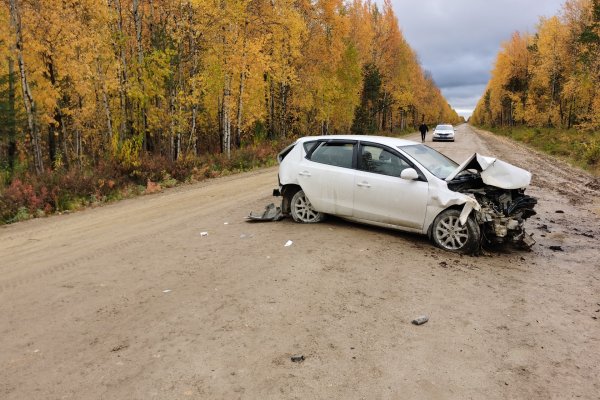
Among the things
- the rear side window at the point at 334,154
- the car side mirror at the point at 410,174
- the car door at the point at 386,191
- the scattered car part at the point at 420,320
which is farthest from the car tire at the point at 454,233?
the scattered car part at the point at 420,320

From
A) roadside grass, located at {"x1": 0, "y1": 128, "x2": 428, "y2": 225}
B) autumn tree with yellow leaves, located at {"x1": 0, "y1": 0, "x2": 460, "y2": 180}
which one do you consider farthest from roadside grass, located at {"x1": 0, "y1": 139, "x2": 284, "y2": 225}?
autumn tree with yellow leaves, located at {"x1": 0, "y1": 0, "x2": 460, "y2": 180}

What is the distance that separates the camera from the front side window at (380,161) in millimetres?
7117

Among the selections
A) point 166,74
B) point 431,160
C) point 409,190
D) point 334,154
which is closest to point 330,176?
point 334,154

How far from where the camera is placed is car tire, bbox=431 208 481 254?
6.36 meters

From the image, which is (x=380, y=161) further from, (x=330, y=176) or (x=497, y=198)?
(x=497, y=198)

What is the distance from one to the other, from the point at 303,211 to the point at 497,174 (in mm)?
3520

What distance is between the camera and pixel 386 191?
7.06m

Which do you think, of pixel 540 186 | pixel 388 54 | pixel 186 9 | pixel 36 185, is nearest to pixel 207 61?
pixel 186 9

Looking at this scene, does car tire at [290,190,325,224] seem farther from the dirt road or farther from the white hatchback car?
the white hatchback car

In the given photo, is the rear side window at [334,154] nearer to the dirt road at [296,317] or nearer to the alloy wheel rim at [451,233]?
the dirt road at [296,317]

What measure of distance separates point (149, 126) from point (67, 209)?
7.27 meters

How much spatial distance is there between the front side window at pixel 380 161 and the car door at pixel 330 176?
0.69 ft

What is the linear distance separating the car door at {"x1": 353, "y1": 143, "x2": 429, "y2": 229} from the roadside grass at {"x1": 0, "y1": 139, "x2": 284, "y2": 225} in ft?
28.5

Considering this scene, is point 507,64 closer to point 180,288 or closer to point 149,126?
point 149,126
